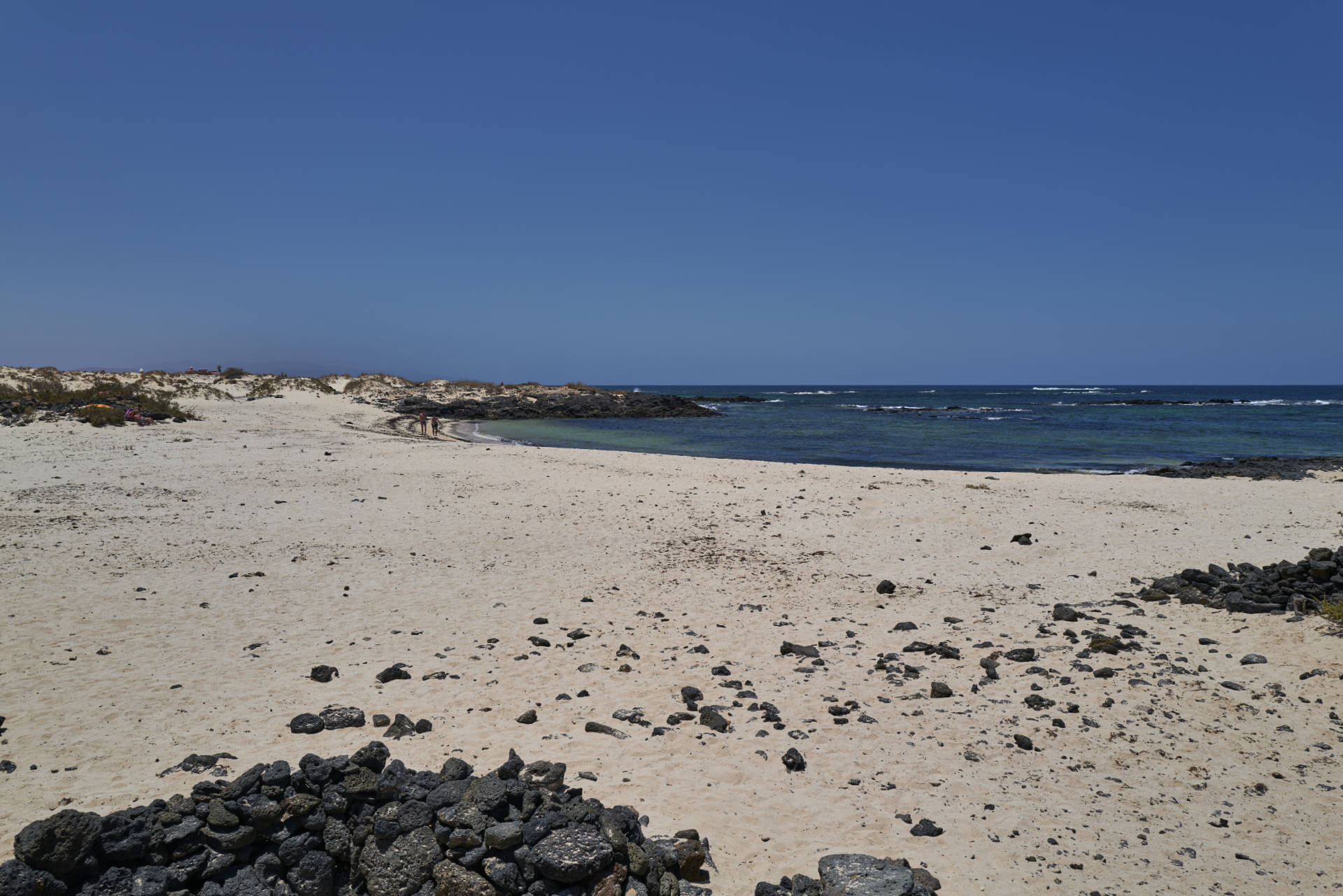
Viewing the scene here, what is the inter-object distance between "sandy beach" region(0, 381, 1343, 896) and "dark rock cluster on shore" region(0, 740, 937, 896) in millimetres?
450

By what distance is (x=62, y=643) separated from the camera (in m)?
7.15

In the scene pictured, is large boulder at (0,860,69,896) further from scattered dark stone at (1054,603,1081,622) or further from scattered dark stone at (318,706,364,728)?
scattered dark stone at (1054,603,1081,622)

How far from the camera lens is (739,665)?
7.34 m

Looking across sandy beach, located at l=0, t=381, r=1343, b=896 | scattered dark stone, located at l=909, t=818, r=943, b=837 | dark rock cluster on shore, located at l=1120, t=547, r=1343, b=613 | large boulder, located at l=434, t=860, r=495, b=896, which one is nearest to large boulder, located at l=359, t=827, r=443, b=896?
large boulder, located at l=434, t=860, r=495, b=896

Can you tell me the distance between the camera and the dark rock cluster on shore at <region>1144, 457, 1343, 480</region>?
2248 cm

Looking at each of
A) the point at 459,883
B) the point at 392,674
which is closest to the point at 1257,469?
the point at 392,674

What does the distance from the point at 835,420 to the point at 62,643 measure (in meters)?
49.9

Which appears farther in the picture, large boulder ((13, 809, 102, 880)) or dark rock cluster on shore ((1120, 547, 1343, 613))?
dark rock cluster on shore ((1120, 547, 1343, 613))

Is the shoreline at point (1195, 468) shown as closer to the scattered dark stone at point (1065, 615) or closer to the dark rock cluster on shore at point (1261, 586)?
the dark rock cluster on shore at point (1261, 586)

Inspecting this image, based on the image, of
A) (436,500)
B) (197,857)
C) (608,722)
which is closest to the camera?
(197,857)

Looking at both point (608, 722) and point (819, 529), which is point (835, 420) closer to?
point (819, 529)

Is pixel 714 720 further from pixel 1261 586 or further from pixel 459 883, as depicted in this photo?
pixel 1261 586

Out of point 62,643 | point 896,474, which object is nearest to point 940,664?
point 62,643

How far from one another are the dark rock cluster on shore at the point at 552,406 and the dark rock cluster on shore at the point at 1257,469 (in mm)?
37264
